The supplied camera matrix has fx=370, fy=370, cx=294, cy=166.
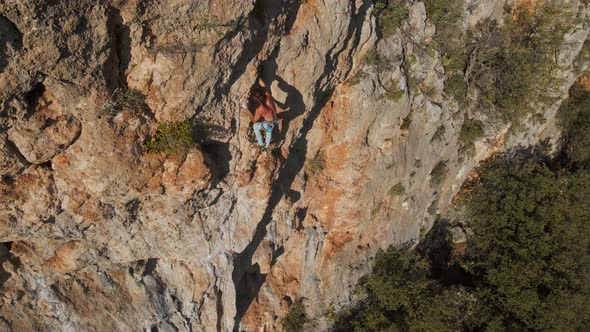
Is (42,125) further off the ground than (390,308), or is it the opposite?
(42,125)

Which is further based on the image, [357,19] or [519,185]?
[519,185]

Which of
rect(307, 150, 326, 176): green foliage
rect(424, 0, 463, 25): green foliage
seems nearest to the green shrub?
rect(307, 150, 326, 176): green foliage

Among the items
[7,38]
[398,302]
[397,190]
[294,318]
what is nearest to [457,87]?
[397,190]

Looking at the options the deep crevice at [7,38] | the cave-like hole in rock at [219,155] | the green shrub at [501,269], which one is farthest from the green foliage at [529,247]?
the deep crevice at [7,38]

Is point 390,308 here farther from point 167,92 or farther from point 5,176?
point 5,176

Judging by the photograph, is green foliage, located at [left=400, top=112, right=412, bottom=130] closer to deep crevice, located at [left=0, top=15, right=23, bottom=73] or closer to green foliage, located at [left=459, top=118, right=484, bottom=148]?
green foliage, located at [left=459, top=118, right=484, bottom=148]

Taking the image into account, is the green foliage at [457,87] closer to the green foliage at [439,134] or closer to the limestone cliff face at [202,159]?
the limestone cliff face at [202,159]

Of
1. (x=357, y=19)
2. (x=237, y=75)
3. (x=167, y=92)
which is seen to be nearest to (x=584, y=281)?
(x=357, y=19)
